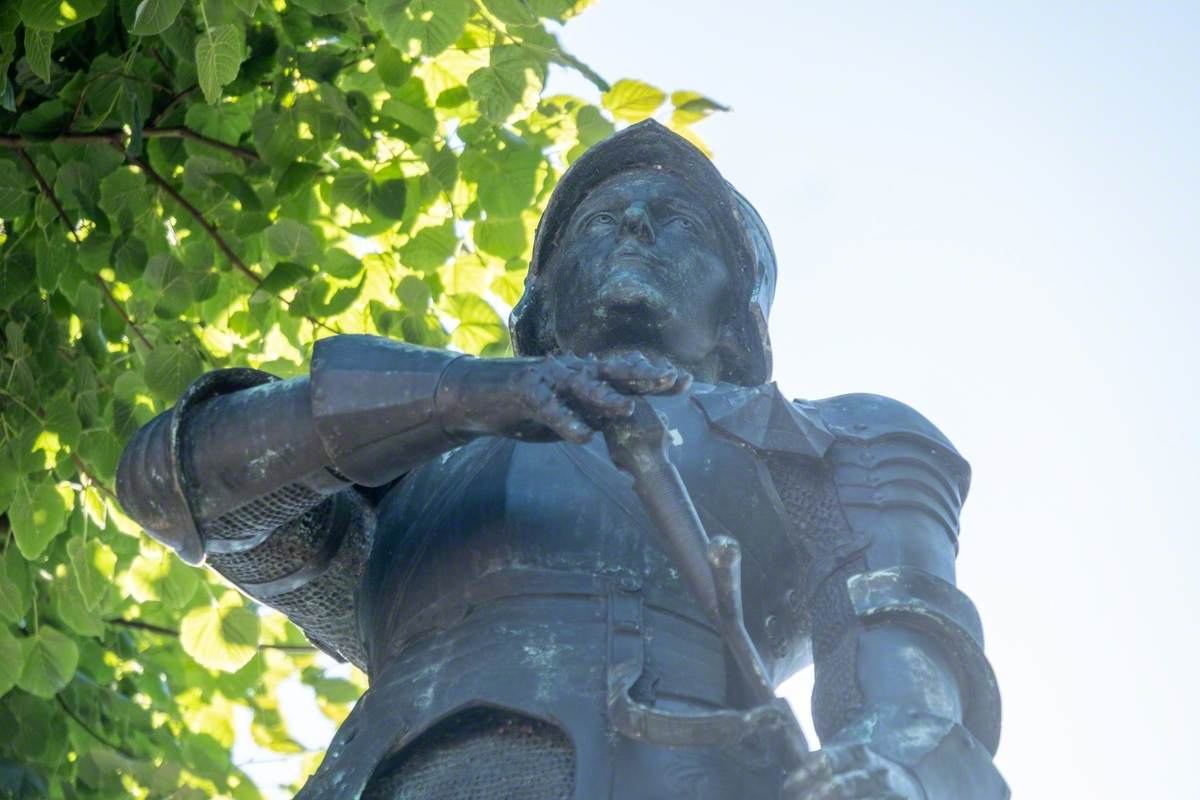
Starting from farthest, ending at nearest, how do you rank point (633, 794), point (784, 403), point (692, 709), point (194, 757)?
point (194, 757), point (784, 403), point (692, 709), point (633, 794)

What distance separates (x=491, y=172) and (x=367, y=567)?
2917mm

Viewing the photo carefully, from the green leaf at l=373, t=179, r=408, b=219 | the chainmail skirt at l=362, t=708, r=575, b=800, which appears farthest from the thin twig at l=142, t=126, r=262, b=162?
the chainmail skirt at l=362, t=708, r=575, b=800

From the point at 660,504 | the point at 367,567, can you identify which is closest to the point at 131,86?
the point at 367,567

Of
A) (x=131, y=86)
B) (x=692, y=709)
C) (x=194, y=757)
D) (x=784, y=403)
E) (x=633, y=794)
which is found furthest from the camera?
(x=194, y=757)

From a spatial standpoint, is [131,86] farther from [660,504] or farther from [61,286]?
[660,504]

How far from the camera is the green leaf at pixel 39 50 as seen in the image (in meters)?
6.35

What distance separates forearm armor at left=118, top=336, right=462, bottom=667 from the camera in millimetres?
3756

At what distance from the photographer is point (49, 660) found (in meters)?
6.74

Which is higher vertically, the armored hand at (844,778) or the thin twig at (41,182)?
the thin twig at (41,182)

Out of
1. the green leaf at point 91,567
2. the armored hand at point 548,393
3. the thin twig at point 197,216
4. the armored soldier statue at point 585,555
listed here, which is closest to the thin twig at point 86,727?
the green leaf at point 91,567

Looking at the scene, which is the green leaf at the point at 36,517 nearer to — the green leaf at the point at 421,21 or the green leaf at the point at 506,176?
the green leaf at the point at 506,176

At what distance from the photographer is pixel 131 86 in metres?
6.90

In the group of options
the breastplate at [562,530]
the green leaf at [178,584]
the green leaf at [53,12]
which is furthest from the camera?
the green leaf at [178,584]

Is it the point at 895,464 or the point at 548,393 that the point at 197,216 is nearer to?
the point at 895,464
